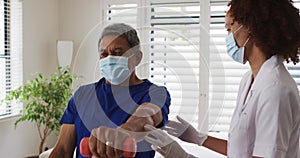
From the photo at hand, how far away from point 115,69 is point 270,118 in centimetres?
50

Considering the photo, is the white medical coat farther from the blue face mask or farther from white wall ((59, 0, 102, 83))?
white wall ((59, 0, 102, 83))

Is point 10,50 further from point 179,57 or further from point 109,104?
→ point 179,57

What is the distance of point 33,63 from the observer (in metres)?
3.49

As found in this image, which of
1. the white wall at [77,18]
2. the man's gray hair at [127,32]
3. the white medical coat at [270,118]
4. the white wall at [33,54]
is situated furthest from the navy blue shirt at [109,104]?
the white wall at [77,18]

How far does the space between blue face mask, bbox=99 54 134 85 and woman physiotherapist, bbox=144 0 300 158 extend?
0.73ft

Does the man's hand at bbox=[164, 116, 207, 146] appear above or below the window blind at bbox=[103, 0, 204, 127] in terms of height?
below

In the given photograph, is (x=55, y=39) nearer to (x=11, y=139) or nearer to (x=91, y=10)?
(x=91, y=10)

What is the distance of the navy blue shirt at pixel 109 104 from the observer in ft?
3.33

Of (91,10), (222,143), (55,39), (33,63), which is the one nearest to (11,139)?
(33,63)

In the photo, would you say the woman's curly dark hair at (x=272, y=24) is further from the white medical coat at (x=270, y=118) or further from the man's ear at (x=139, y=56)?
the man's ear at (x=139, y=56)

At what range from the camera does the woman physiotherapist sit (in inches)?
40.5

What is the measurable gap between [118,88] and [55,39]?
113 inches

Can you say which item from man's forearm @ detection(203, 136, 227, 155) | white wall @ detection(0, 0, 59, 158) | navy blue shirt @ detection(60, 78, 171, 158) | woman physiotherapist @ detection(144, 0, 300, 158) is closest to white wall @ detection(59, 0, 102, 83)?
white wall @ detection(0, 0, 59, 158)

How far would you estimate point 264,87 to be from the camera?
1079 millimetres
